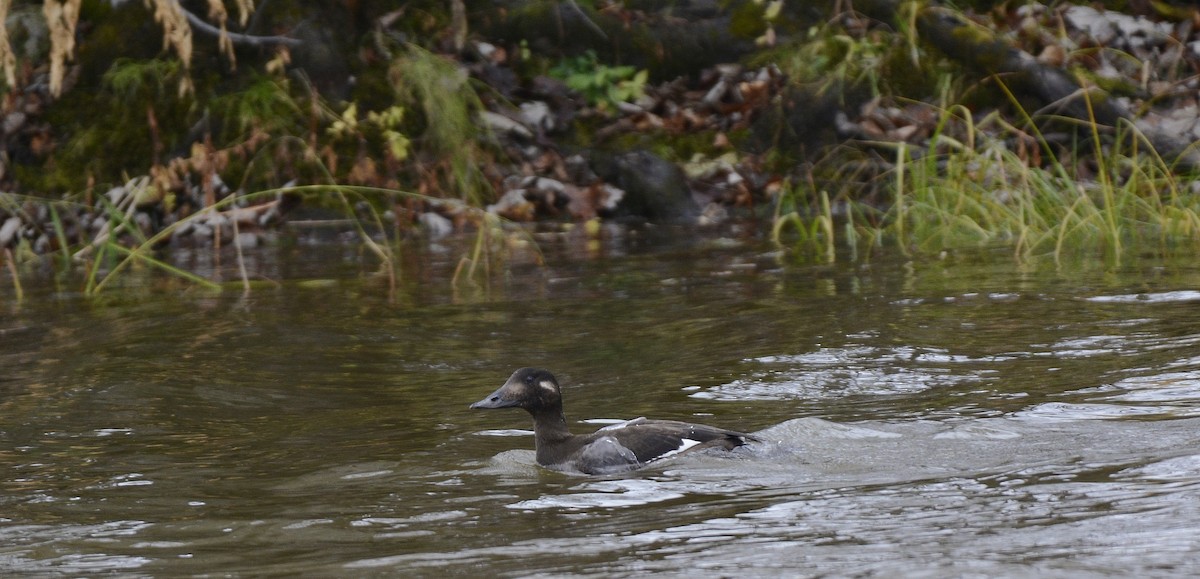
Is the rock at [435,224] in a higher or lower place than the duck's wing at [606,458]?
higher

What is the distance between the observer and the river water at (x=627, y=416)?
446 cm

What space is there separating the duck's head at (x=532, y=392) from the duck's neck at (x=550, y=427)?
0.02 m

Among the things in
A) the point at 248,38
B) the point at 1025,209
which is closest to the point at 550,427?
the point at 1025,209

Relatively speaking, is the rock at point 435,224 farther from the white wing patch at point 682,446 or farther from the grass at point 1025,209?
the white wing patch at point 682,446

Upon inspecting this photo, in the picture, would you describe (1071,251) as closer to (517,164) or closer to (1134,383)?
(1134,383)

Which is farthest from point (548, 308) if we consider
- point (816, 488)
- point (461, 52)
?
point (461, 52)

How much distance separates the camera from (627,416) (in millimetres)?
6754

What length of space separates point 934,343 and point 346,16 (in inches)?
328

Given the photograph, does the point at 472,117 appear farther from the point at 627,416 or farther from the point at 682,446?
the point at 682,446

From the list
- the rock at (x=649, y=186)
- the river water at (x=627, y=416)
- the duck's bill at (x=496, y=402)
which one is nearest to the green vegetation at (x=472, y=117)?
the rock at (x=649, y=186)

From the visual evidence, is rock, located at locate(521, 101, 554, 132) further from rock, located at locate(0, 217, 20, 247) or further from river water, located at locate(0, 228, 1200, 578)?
rock, located at locate(0, 217, 20, 247)

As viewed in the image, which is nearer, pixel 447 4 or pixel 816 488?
pixel 816 488

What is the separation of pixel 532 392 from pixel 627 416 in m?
0.70

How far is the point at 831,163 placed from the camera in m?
13.9
